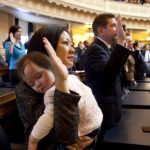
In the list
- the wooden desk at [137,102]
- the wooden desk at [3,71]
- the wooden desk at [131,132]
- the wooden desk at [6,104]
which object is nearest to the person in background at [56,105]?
the wooden desk at [131,132]

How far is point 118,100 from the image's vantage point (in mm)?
1797

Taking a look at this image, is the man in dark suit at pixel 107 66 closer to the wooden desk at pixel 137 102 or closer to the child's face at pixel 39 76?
the wooden desk at pixel 137 102

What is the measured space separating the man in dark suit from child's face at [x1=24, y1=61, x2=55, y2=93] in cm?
69

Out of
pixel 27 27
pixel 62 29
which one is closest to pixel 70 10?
pixel 27 27

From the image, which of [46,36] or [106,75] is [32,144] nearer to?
[46,36]

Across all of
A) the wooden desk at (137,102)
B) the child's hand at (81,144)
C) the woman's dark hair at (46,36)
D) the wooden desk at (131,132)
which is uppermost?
the woman's dark hair at (46,36)

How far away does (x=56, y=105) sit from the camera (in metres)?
0.92

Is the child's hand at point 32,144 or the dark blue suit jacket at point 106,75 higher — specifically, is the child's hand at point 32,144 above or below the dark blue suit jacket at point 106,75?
below

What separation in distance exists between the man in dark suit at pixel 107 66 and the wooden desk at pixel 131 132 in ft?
0.32

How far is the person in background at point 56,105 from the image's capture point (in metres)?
0.91

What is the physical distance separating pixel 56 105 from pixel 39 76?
0.16 meters

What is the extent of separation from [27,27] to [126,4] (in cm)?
635

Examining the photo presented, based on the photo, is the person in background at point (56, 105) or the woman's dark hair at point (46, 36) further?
the woman's dark hair at point (46, 36)

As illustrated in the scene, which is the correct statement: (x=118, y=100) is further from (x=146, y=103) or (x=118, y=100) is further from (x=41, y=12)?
(x=41, y=12)
